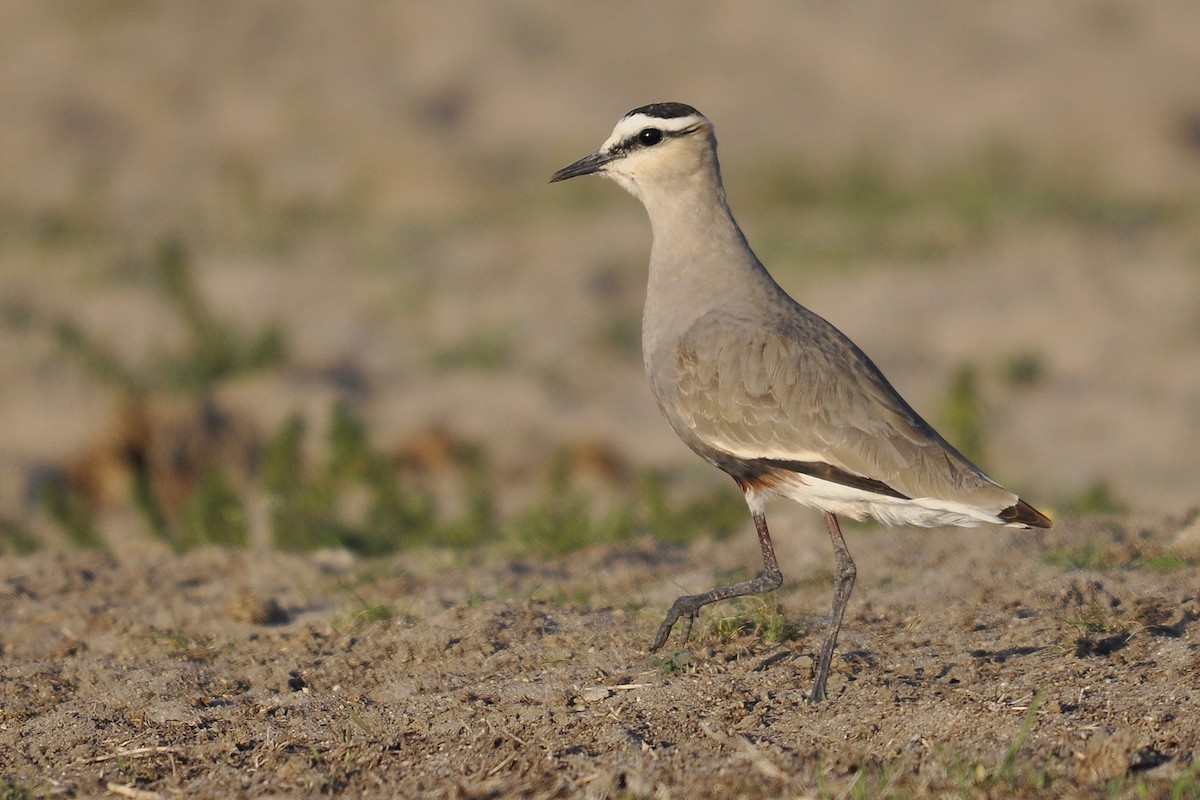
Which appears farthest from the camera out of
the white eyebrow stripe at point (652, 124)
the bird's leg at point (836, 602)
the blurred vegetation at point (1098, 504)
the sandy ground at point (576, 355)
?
the blurred vegetation at point (1098, 504)

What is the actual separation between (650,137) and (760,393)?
4.08 feet

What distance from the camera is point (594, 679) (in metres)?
5.23

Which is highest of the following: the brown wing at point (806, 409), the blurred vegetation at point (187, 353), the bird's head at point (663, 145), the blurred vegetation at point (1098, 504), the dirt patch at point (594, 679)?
the bird's head at point (663, 145)

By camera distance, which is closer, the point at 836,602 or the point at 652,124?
the point at 836,602

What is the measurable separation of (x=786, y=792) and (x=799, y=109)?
17.6 m

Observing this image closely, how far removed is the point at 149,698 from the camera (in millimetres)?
5336

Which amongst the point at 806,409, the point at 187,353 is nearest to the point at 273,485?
the point at 187,353

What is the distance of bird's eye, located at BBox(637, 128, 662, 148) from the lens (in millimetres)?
6012

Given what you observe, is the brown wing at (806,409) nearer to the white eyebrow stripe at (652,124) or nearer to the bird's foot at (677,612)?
the bird's foot at (677,612)

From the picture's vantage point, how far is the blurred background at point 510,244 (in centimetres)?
1009

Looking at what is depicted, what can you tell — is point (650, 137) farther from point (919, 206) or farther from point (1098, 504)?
point (919, 206)

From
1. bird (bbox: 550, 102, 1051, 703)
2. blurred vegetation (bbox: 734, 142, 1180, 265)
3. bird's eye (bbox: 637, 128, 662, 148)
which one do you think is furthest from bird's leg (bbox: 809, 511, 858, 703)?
blurred vegetation (bbox: 734, 142, 1180, 265)

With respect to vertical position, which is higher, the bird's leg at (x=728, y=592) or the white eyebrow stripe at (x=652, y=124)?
the white eyebrow stripe at (x=652, y=124)

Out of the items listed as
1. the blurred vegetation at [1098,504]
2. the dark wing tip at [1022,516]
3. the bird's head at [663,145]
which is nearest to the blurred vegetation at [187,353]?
the bird's head at [663,145]
